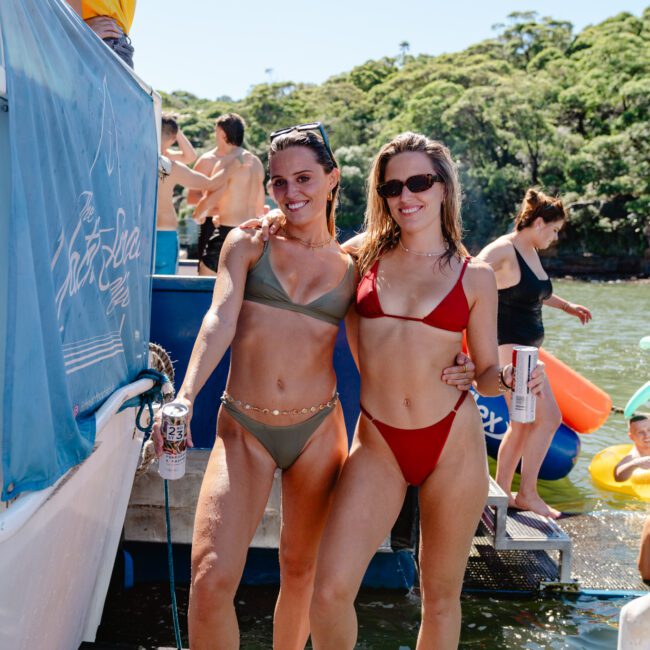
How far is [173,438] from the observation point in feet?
8.93

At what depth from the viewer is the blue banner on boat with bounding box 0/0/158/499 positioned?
229 centimetres

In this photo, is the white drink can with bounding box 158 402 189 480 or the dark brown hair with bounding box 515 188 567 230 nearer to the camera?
the white drink can with bounding box 158 402 189 480

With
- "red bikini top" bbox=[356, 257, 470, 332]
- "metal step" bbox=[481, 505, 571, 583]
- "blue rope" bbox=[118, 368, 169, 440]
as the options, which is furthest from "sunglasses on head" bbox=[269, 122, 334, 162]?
"metal step" bbox=[481, 505, 571, 583]

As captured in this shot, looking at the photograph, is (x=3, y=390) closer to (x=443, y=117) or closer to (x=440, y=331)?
(x=440, y=331)

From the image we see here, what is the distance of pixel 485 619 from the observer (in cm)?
472

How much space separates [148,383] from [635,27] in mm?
86689

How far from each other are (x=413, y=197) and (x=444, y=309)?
45cm

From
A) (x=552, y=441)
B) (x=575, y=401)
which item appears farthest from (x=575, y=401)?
(x=552, y=441)

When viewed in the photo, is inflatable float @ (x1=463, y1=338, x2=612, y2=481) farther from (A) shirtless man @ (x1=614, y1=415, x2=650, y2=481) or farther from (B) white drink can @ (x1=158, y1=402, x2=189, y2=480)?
(B) white drink can @ (x1=158, y1=402, x2=189, y2=480)

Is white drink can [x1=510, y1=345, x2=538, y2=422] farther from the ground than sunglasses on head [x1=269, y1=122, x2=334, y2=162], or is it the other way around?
sunglasses on head [x1=269, y1=122, x2=334, y2=162]

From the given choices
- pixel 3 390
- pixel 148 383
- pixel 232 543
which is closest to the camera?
pixel 3 390

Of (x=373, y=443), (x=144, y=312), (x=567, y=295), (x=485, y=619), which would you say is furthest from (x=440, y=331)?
(x=567, y=295)

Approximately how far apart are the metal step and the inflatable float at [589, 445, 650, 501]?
84.5 inches

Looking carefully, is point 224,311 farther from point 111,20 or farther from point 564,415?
point 564,415
